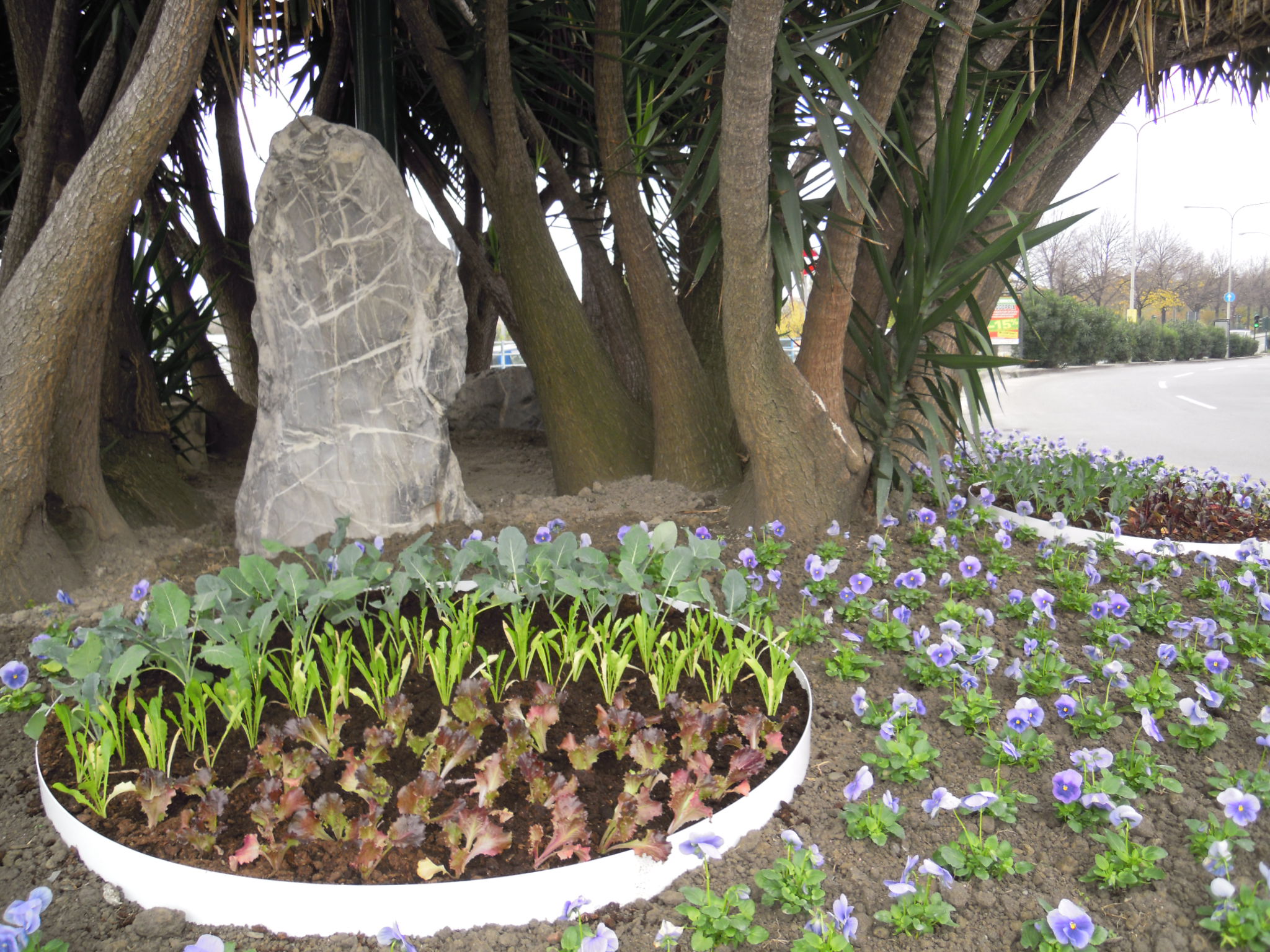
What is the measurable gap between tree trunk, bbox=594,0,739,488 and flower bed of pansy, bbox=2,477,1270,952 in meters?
0.90

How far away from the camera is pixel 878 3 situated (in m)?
2.80

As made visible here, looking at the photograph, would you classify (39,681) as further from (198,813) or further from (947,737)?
(947,737)

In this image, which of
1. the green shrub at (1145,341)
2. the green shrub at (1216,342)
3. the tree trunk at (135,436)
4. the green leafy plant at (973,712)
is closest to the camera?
the green leafy plant at (973,712)

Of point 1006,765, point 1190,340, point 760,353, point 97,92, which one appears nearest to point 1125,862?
point 1006,765

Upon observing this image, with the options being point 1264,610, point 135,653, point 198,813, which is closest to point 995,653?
point 1264,610

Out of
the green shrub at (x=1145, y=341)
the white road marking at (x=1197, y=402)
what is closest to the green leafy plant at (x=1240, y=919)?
the white road marking at (x=1197, y=402)

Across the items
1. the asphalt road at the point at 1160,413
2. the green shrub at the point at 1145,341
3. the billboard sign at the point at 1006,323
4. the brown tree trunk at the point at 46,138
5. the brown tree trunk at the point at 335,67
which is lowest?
the asphalt road at the point at 1160,413

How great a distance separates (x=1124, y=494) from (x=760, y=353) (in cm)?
184

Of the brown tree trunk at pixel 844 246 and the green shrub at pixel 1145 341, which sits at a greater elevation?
the brown tree trunk at pixel 844 246

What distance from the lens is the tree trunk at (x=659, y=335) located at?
11.6 feet

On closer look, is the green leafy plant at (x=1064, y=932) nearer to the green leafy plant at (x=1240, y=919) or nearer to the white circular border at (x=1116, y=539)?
the green leafy plant at (x=1240, y=919)

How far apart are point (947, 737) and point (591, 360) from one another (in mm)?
2458

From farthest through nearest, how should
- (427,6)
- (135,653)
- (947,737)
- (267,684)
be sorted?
(427,6) < (267,684) < (947,737) < (135,653)

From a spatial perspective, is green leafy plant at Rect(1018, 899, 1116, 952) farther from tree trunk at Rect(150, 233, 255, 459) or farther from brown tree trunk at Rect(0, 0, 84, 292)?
tree trunk at Rect(150, 233, 255, 459)
